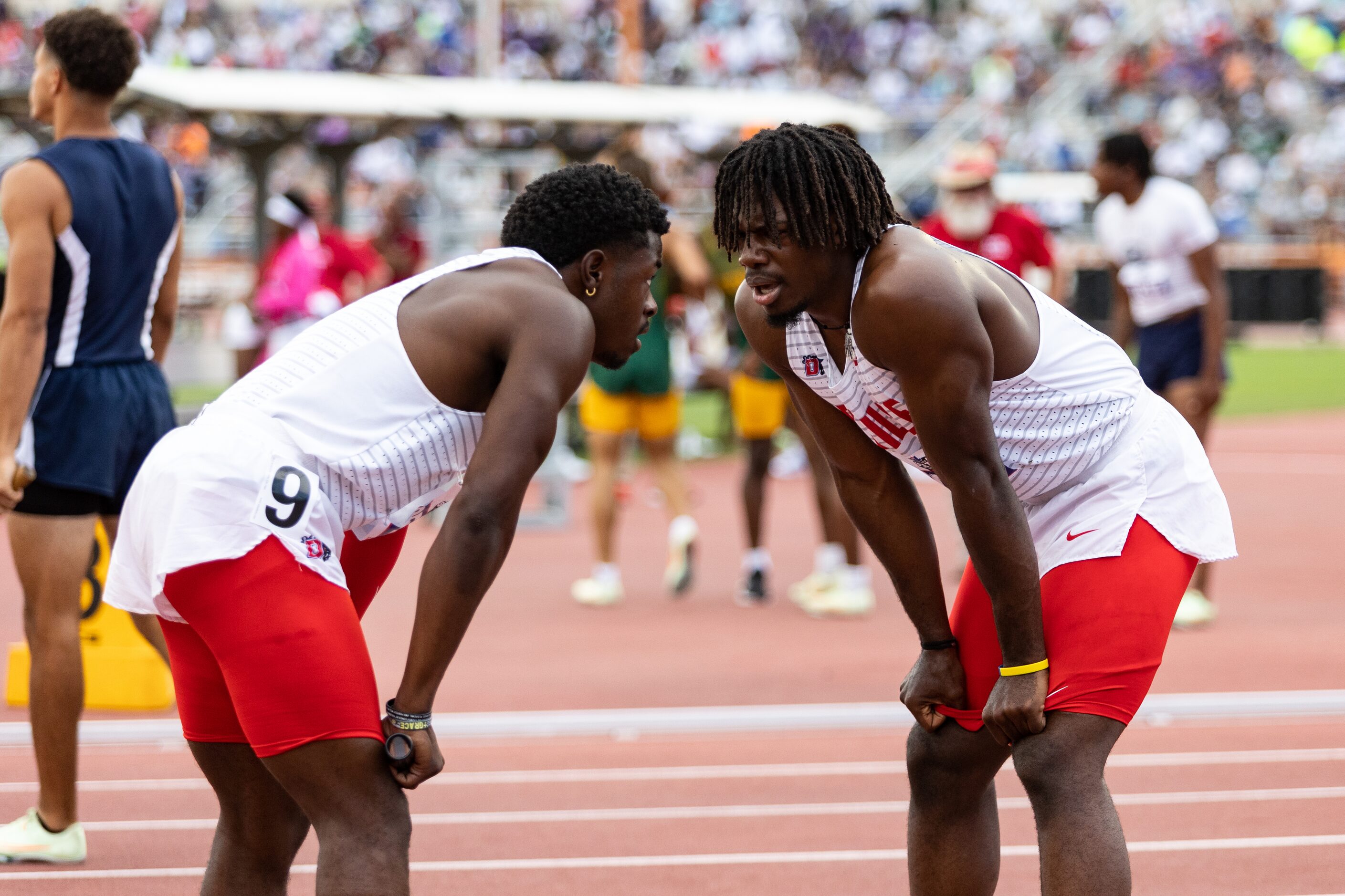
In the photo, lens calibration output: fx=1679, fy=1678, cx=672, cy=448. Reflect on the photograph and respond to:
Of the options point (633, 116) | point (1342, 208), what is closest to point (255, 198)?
point (633, 116)

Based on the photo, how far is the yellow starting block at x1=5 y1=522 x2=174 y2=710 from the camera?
6465 mm

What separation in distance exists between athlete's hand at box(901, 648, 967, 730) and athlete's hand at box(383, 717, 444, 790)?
1114 millimetres

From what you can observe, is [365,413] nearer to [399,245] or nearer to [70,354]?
[70,354]

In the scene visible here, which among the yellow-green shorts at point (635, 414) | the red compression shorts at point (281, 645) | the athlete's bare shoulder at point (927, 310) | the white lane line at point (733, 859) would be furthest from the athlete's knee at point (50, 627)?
the yellow-green shorts at point (635, 414)

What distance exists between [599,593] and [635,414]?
0.97m

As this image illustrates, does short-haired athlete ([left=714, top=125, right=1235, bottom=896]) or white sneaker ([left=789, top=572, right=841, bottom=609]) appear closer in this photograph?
short-haired athlete ([left=714, top=125, right=1235, bottom=896])

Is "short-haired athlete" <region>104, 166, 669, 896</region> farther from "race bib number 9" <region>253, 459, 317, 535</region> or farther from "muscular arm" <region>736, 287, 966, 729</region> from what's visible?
"muscular arm" <region>736, 287, 966, 729</region>

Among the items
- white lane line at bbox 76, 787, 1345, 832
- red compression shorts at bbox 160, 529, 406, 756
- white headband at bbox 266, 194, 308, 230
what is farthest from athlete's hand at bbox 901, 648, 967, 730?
white headband at bbox 266, 194, 308, 230

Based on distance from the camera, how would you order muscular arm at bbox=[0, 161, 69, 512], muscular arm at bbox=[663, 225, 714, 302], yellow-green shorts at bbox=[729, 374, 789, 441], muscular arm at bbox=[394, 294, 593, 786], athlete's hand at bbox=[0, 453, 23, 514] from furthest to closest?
muscular arm at bbox=[663, 225, 714, 302] → yellow-green shorts at bbox=[729, 374, 789, 441] → muscular arm at bbox=[0, 161, 69, 512] → athlete's hand at bbox=[0, 453, 23, 514] → muscular arm at bbox=[394, 294, 593, 786]

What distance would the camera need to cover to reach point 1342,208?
31.0 meters

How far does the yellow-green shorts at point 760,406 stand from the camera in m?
8.72

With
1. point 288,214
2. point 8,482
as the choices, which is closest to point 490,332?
point 8,482

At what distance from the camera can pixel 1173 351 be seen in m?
8.05

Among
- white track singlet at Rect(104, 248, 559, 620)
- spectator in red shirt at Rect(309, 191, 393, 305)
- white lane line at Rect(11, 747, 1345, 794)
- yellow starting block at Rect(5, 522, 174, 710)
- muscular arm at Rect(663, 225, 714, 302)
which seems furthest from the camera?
spectator in red shirt at Rect(309, 191, 393, 305)
